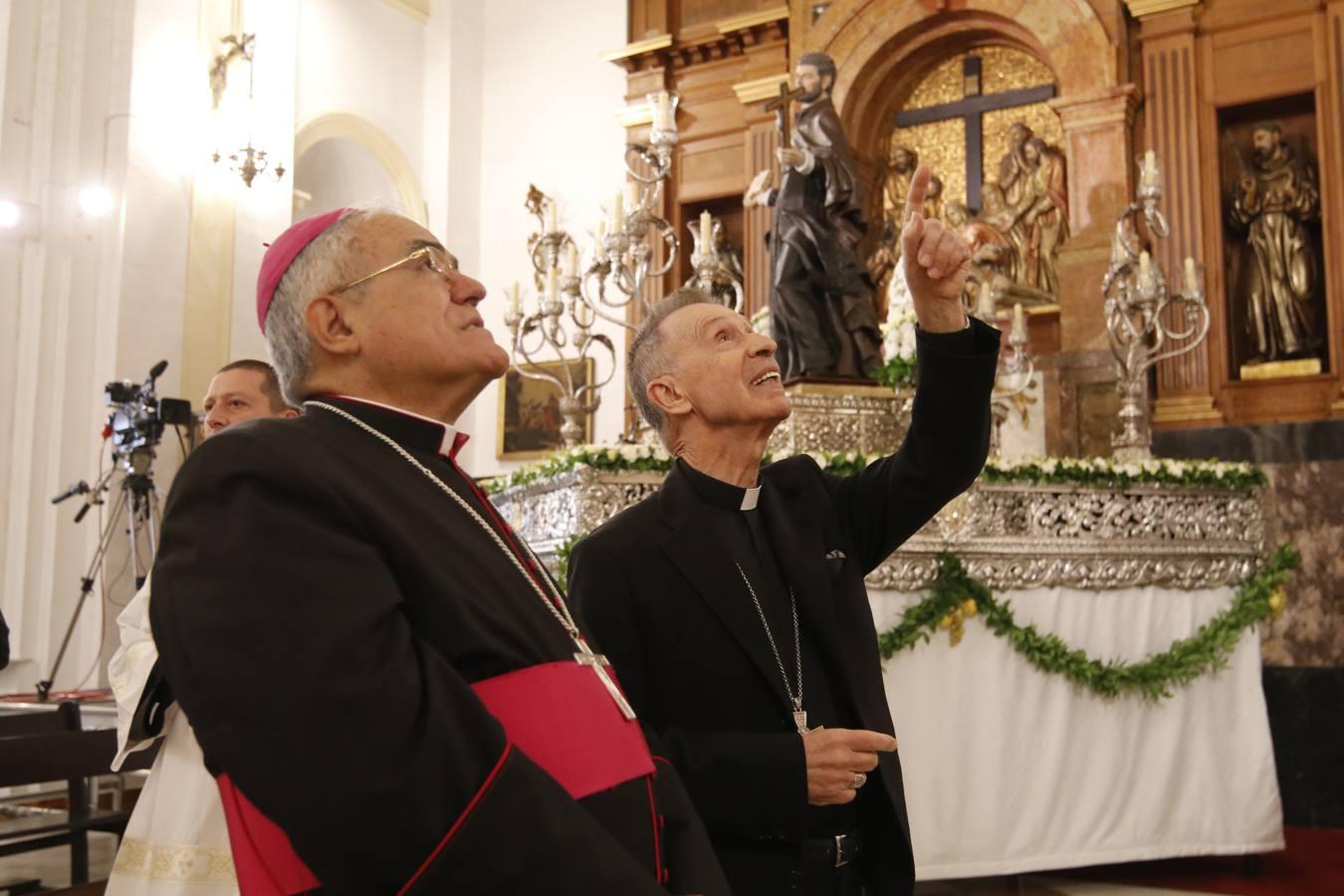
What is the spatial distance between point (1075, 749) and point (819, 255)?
2.75 meters

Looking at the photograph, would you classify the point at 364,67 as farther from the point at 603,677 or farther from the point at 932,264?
the point at 603,677

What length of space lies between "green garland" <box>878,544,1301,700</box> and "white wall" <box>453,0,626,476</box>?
773cm

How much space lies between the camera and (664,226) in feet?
21.1

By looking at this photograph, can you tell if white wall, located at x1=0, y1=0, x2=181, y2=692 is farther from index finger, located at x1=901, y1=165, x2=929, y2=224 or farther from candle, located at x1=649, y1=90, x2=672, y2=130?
index finger, located at x1=901, y1=165, x2=929, y2=224

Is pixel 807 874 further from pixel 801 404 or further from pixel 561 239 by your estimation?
pixel 561 239

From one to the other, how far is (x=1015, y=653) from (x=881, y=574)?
25.0 inches

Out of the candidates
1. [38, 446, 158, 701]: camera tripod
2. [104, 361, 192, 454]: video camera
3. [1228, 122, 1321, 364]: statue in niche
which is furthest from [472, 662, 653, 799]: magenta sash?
[1228, 122, 1321, 364]: statue in niche

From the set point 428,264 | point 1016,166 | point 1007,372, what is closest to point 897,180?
point 1016,166

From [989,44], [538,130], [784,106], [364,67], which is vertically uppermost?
[364,67]

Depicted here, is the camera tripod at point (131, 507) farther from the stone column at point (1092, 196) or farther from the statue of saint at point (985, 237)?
the stone column at point (1092, 196)

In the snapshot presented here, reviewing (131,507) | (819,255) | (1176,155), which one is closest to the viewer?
(819,255)

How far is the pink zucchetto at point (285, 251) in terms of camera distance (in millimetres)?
1640

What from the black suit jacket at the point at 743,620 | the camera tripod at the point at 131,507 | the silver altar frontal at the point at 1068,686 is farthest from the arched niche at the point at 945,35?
the black suit jacket at the point at 743,620

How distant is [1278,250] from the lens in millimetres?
9133
